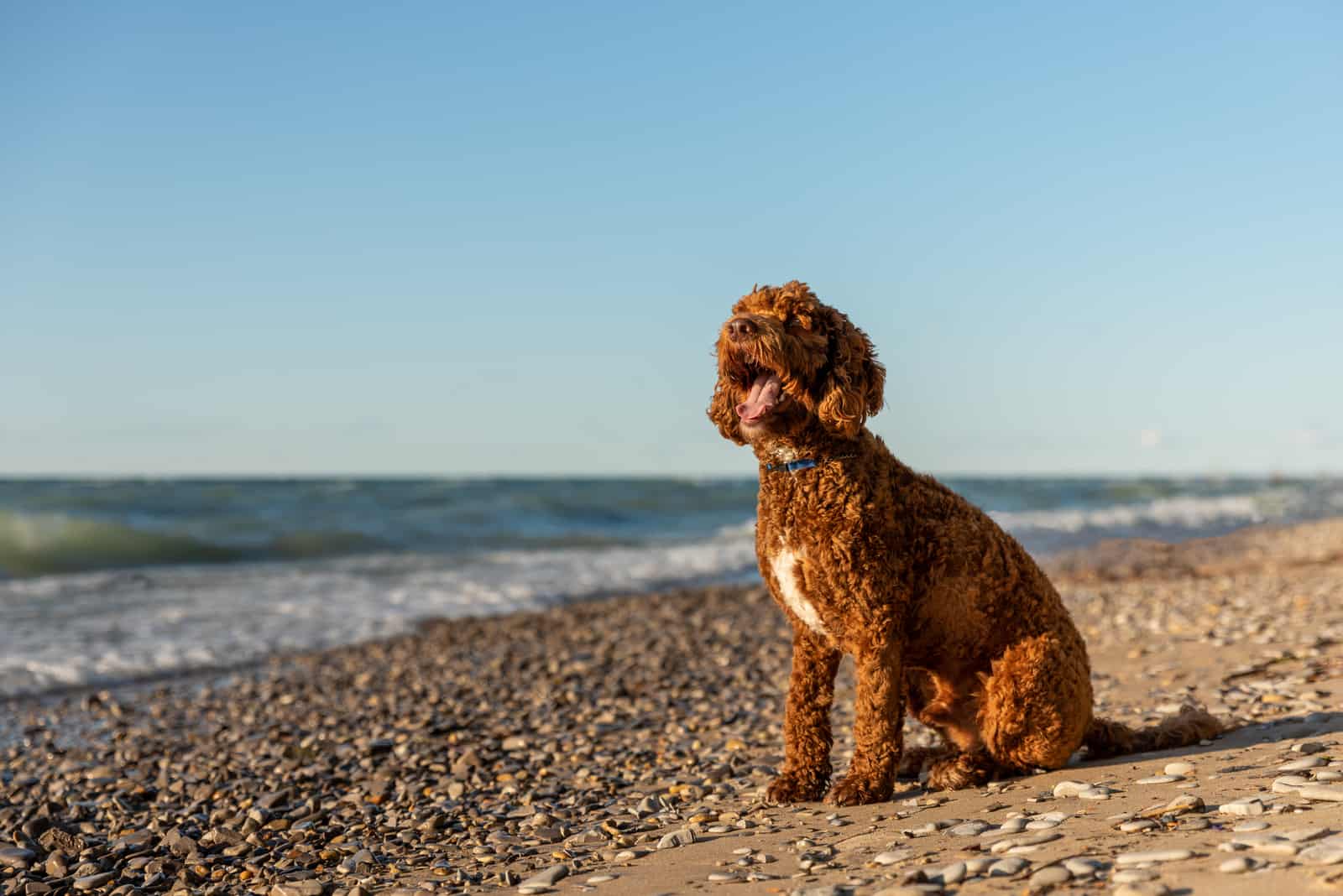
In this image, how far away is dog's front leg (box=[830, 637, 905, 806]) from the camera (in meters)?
4.20

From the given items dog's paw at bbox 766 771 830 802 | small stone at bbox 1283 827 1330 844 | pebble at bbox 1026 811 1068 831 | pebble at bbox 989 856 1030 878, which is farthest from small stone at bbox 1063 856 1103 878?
dog's paw at bbox 766 771 830 802

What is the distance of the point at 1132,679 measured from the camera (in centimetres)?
760

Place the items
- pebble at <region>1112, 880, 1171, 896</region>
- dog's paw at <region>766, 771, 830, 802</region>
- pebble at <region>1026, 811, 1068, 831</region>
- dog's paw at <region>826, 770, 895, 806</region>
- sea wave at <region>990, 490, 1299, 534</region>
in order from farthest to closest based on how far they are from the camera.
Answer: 1. sea wave at <region>990, 490, 1299, 534</region>
2. dog's paw at <region>766, 771, 830, 802</region>
3. dog's paw at <region>826, 770, 895, 806</region>
4. pebble at <region>1026, 811, 1068, 831</region>
5. pebble at <region>1112, 880, 1171, 896</region>

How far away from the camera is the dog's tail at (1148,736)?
192 inches

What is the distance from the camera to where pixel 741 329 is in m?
3.95

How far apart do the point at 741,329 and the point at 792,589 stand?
1188mm

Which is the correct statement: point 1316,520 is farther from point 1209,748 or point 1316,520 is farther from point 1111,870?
point 1111,870

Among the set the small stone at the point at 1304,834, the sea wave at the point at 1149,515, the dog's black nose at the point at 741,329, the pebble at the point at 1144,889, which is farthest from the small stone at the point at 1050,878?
the sea wave at the point at 1149,515

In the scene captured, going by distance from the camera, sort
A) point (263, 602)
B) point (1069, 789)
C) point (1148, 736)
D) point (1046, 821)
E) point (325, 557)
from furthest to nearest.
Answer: point (325, 557) → point (263, 602) → point (1148, 736) → point (1069, 789) → point (1046, 821)

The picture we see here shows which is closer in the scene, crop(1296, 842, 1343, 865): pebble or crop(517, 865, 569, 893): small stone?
crop(1296, 842, 1343, 865): pebble

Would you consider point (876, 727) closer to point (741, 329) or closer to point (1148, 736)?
point (1148, 736)

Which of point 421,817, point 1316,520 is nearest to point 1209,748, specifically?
point 421,817

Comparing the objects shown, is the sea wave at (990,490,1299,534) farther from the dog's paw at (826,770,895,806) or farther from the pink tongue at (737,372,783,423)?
the pink tongue at (737,372,783,423)

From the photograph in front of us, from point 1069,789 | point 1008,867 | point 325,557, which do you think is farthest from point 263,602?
point 1008,867
